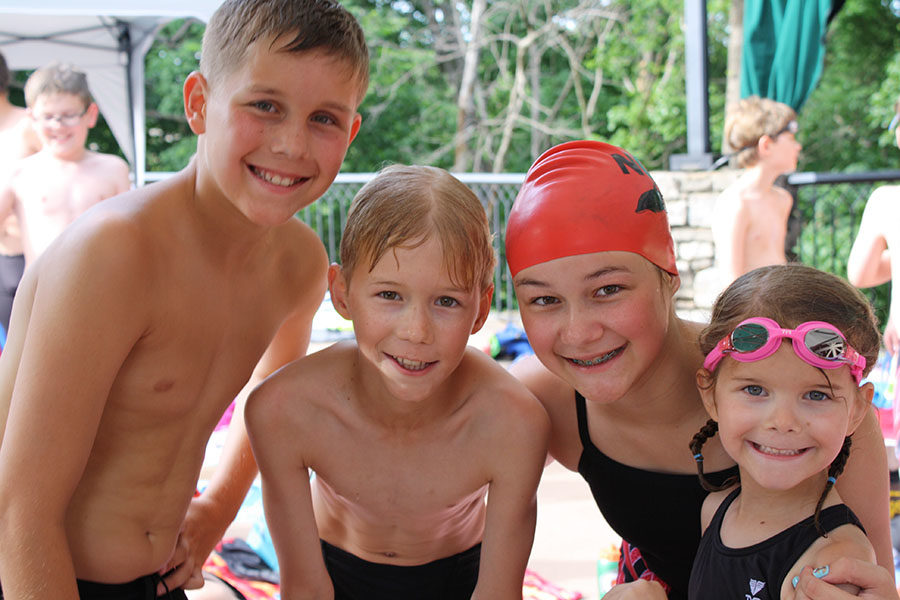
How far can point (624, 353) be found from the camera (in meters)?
1.95

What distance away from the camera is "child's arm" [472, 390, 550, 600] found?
6.86 ft

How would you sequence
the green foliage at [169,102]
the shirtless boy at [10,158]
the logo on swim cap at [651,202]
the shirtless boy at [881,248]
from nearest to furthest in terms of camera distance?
1. the logo on swim cap at [651,202]
2. the shirtless boy at [881,248]
3. the shirtless boy at [10,158]
4. the green foliage at [169,102]

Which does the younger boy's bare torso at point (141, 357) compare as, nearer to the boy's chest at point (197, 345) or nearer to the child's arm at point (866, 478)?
the boy's chest at point (197, 345)

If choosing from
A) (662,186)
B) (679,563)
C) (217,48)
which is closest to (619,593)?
(679,563)

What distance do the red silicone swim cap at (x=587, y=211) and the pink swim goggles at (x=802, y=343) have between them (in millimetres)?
326

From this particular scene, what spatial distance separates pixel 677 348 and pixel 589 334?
0.42 m

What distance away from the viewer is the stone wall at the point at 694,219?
7871 millimetres

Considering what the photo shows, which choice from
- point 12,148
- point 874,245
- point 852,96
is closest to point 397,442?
point 874,245

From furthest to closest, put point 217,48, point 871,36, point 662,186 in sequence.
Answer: point 871,36 < point 662,186 < point 217,48

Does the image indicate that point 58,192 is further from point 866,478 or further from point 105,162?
point 866,478

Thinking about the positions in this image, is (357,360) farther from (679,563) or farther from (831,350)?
(831,350)

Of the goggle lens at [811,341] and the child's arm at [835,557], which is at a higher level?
the goggle lens at [811,341]

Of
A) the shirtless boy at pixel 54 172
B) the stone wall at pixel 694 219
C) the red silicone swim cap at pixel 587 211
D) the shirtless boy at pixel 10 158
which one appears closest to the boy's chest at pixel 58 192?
the shirtless boy at pixel 54 172

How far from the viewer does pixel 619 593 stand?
184 centimetres
